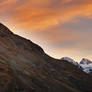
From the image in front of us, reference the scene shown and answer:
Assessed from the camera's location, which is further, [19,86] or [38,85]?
[38,85]

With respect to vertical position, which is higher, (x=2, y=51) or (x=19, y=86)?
(x=2, y=51)

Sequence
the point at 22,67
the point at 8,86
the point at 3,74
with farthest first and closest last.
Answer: the point at 22,67 < the point at 3,74 < the point at 8,86

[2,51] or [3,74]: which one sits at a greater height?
[2,51]

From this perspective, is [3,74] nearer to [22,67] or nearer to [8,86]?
[8,86]

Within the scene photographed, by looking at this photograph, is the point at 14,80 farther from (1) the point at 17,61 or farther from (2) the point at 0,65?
(1) the point at 17,61

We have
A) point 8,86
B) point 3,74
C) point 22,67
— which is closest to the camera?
point 8,86

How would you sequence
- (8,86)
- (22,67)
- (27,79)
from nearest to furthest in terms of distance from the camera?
(8,86) → (27,79) → (22,67)

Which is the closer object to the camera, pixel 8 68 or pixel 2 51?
pixel 8 68

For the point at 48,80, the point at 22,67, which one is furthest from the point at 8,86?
the point at 48,80

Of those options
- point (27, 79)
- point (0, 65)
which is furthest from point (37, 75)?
point (0, 65)

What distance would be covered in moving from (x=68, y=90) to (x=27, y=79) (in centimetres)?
3524

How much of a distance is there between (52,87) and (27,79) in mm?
20135

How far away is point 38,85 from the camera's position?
178 meters

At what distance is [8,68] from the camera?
170625mm
